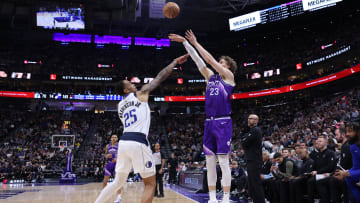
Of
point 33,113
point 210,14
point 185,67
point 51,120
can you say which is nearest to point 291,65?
point 210,14

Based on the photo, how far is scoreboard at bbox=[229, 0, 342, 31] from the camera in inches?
914

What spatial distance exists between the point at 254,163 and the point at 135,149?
2.13 m

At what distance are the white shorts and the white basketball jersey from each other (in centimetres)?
27

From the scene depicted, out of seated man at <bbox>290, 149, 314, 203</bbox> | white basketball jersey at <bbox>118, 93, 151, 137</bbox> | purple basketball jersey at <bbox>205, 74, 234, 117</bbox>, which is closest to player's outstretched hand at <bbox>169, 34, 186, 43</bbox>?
purple basketball jersey at <bbox>205, 74, 234, 117</bbox>

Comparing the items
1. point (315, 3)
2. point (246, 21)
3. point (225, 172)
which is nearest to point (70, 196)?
point (225, 172)

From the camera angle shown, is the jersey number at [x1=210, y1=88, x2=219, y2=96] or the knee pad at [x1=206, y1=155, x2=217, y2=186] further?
the jersey number at [x1=210, y1=88, x2=219, y2=96]

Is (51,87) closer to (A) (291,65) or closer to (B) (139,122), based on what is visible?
(A) (291,65)

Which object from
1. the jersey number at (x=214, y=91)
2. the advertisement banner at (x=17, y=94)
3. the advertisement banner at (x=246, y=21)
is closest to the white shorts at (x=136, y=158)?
the jersey number at (x=214, y=91)

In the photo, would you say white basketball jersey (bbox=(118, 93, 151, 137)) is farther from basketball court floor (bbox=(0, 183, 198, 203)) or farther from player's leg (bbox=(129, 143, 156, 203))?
basketball court floor (bbox=(0, 183, 198, 203))

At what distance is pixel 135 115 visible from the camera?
4.91 m

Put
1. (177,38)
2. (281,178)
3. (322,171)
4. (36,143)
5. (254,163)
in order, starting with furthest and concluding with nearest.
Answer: (36,143) < (281,178) < (322,171) < (254,163) < (177,38)

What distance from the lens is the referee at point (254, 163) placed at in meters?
5.19

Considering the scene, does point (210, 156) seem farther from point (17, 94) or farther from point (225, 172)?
point (17, 94)

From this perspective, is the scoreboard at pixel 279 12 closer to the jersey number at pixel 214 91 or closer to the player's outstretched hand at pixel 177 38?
the player's outstretched hand at pixel 177 38
